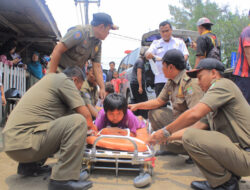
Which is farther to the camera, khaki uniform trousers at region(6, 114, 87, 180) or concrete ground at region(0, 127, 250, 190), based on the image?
concrete ground at region(0, 127, 250, 190)

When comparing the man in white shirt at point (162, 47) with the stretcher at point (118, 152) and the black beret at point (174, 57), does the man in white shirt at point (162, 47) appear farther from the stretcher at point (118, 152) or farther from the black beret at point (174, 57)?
the stretcher at point (118, 152)

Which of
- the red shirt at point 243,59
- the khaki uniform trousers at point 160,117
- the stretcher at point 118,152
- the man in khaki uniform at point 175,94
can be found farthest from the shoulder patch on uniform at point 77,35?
the red shirt at point 243,59

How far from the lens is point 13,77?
5.97m

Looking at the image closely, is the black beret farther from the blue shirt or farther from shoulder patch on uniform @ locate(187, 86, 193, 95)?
the blue shirt

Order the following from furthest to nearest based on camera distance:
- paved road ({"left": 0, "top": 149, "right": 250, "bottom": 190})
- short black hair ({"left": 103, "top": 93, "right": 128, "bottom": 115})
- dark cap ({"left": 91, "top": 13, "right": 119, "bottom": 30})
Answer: dark cap ({"left": 91, "top": 13, "right": 119, "bottom": 30}) < short black hair ({"left": 103, "top": 93, "right": 128, "bottom": 115}) < paved road ({"left": 0, "top": 149, "right": 250, "bottom": 190})

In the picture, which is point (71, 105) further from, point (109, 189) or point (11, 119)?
point (109, 189)

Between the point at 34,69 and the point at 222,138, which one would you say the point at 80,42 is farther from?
the point at 34,69

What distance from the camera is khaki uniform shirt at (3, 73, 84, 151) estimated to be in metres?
2.08

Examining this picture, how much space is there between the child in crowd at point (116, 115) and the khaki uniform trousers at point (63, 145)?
0.82m

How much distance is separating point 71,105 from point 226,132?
149cm

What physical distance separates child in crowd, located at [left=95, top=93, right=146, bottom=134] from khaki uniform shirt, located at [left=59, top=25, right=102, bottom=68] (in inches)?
30.9

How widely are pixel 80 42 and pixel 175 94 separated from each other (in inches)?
58.5

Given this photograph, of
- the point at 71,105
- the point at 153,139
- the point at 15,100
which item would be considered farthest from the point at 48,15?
the point at 153,139

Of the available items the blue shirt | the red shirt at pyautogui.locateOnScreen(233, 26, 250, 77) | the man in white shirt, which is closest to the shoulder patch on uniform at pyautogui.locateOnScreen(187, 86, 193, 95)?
the red shirt at pyautogui.locateOnScreen(233, 26, 250, 77)
